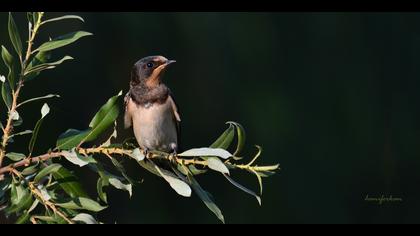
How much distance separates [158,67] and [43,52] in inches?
65.2

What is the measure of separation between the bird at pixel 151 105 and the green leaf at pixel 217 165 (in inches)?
65.8

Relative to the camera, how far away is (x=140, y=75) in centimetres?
385

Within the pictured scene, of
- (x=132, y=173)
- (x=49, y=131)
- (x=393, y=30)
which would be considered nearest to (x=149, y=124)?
(x=49, y=131)

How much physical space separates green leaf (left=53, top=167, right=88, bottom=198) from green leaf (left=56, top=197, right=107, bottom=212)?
4cm

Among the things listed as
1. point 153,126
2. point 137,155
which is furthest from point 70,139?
point 153,126

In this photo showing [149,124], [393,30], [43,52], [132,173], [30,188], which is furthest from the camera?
[393,30]

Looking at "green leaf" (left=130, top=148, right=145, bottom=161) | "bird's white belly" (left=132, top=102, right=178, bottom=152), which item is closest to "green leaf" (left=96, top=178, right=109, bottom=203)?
"green leaf" (left=130, top=148, right=145, bottom=161)

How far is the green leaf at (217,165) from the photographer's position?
207cm

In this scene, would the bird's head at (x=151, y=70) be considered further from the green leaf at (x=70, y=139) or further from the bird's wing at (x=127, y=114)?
the green leaf at (x=70, y=139)

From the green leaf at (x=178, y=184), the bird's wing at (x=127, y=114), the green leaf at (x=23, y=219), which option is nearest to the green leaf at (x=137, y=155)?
the green leaf at (x=178, y=184)

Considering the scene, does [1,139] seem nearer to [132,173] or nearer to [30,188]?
[30,188]

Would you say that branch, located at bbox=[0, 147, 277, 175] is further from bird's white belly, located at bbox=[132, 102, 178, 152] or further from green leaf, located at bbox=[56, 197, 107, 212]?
bird's white belly, located at bbox=[132, 102, 178, 152]

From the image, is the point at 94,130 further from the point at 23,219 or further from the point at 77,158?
the point at 23,219

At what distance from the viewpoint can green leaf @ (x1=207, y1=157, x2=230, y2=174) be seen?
2.07m
